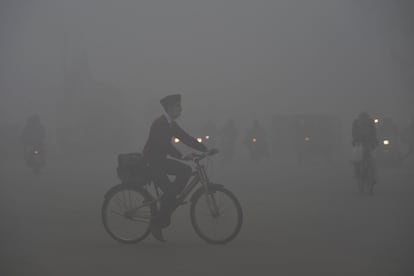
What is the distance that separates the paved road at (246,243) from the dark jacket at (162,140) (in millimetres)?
1187

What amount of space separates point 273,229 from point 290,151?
4316 centimetres

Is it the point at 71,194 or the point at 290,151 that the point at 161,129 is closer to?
the point at 71,194

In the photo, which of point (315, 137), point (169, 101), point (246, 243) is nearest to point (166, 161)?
point (169, 101)

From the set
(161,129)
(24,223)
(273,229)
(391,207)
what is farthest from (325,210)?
(24,223)

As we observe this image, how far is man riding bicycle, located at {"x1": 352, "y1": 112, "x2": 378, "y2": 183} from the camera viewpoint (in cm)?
1331

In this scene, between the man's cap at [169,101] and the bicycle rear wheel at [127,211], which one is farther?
the man's cap at [169,101]

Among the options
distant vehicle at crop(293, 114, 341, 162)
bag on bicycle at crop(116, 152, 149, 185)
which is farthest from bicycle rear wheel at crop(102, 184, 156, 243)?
distant vehicle at crop(293, 114, 341, 162)

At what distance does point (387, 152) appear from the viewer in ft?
85.6

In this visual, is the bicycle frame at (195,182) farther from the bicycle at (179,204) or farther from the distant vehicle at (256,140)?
the distant vehicle at (256,140)

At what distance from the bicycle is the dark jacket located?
33cm

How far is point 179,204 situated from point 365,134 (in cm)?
746

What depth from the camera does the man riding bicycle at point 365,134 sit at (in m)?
13.3

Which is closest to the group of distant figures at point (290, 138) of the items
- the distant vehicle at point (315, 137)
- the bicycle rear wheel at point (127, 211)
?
the distant vehicle at point (315, 137)

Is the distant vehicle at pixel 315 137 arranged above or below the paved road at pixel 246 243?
above
